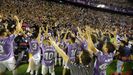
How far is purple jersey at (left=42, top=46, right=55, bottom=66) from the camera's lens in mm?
13758

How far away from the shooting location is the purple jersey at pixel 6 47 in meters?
11.8

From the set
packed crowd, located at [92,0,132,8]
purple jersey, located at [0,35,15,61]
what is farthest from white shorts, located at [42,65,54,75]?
packed crowd, located at [92,0,132,8]

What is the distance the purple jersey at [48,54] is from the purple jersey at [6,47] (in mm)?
1901

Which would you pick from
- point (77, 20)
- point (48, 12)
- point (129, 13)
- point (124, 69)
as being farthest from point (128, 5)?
point (124, 69)

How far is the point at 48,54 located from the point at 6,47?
7.51ft

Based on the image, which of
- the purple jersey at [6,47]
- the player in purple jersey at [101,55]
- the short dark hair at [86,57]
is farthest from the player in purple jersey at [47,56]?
the short dark hair at [86,57]

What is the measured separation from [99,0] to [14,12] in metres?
23.1

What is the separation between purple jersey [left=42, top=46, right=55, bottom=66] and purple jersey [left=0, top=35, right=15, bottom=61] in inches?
74.8

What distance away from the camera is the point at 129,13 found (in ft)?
187

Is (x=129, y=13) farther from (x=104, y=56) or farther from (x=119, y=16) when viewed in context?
(x=104, y=56)

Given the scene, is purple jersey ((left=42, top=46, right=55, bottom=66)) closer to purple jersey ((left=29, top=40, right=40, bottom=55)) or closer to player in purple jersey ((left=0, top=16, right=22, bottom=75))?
purple jersey ((left=29, top=40, right=40, bottom=55))

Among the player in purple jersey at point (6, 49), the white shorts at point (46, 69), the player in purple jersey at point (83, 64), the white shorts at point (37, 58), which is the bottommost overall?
the white shorts at point (46, 69)

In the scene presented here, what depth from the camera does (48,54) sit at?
13836mm

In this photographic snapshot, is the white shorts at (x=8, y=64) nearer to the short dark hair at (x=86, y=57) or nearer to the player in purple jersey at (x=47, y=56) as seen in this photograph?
the player in purple jersey at (x=47, y=56)
